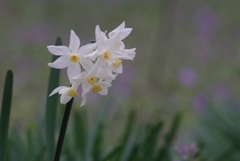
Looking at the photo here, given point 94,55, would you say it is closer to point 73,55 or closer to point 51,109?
point 73,55

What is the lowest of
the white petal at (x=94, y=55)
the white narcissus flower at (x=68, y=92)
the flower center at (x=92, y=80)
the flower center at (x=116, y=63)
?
the white narcissus flower at (x=68, y=92)

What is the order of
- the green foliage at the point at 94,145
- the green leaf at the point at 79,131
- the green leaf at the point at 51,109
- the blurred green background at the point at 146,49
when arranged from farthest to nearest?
the blurred green background at the point at 146,49 → the green leaf at the point at 79,131 → the green foliage at the point at 94,145 → the green leaf at the point at 51,109

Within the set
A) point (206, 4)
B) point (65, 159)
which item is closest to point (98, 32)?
point (65, 159)

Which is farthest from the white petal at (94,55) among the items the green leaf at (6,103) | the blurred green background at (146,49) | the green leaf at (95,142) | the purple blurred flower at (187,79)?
the purple blurred flower at (187,79)

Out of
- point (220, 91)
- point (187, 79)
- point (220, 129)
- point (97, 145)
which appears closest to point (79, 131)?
point (97, 145)

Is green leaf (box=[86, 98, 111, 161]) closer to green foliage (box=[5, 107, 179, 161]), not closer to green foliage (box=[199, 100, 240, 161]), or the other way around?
green foliage (box=[5, 107, 179, 161])

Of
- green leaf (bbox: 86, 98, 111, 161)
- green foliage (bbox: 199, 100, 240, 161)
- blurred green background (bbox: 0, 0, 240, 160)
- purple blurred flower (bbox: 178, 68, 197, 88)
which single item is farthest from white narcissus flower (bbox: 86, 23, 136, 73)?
purple blurred flower (bbox: 178, 68, 197, 88)

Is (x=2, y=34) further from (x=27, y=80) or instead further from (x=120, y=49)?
(x=120, y=49)

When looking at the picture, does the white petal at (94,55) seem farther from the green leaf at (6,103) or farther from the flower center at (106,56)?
the green leaf at (6,103)

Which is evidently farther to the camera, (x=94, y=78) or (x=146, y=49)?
(x=146, y=49)
